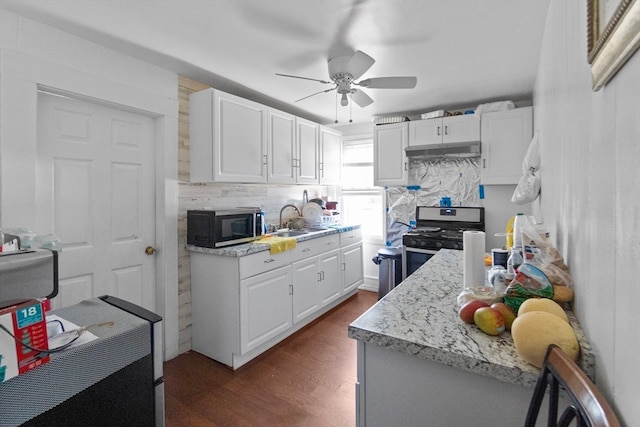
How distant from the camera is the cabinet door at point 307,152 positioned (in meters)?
3.44

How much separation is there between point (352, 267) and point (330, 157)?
1443 millimetres

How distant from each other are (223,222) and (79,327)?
1446 mm

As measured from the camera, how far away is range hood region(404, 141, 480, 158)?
3174mm

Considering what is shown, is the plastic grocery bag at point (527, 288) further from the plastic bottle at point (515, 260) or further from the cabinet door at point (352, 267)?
the cabinet door at point (352, 267)

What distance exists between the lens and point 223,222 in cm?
248

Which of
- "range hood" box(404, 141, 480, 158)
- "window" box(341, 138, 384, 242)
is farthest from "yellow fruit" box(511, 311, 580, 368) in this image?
"window" box(341, 138, 384, 242)

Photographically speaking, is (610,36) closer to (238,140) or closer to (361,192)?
(238,140)

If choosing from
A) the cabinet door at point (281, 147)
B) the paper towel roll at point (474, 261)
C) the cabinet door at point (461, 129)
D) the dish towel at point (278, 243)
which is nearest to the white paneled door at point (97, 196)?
the dish towel at point (278, 243)

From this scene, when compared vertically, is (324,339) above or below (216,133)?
below

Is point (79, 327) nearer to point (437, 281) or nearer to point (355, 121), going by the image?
point (437, 281)

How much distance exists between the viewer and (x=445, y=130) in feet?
11.1

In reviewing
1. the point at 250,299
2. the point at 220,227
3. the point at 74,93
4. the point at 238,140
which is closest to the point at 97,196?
the point at 74,93

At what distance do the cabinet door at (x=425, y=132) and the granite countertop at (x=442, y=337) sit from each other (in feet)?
8.28

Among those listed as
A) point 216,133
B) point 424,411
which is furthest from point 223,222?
point 424,411
